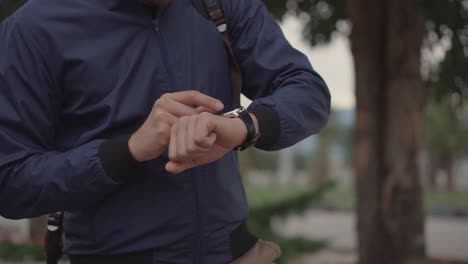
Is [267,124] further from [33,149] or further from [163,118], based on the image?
[33,149]

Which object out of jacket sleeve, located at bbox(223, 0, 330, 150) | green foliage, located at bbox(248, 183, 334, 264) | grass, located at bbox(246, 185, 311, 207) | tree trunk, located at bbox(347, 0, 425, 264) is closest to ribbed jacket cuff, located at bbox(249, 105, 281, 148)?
jacket sleeve, located at bbox(223, 0, 330, 150)

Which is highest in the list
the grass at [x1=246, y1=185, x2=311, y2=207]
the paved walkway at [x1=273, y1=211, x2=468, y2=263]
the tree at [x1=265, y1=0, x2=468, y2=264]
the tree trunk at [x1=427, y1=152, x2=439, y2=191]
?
the tree at [x1=265, y1=0, x2=468, y2=264]

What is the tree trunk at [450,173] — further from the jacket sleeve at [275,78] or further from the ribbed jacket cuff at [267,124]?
the ribbed jacket cuff at [267,124]

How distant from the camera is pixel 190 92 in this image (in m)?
1.37

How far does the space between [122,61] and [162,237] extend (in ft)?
1.25

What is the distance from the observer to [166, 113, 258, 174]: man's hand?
1.26 m

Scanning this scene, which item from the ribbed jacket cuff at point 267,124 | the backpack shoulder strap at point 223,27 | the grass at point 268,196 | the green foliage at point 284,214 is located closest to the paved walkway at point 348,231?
the green foliage at point 284,214

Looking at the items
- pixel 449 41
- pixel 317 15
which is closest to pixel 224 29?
pixel 449 41

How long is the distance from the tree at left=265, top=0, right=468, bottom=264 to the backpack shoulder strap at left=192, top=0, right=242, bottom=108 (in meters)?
7.06

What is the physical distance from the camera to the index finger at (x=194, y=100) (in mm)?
1346

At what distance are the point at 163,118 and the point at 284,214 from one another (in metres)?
9.27

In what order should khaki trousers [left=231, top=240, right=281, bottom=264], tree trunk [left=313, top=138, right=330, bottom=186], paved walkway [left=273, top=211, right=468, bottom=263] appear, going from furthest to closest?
1. tree trunk [left=313, top=138, right=330, bottom=186]
2. paved walkway [left=273, top=211, right=468, bottom=263]
3. khaki trousers [left=231, top=240, right=281, bottom=264]

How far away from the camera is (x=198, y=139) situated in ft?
4.12

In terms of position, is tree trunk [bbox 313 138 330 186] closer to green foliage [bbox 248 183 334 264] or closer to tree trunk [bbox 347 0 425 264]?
green foliage [bbox 248 183 334 264]
